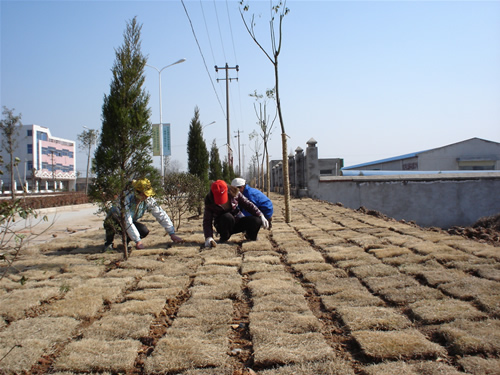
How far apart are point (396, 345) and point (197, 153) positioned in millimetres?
11699

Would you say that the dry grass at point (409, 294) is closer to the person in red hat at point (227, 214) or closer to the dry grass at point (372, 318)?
the dry grass at point (372, 318)

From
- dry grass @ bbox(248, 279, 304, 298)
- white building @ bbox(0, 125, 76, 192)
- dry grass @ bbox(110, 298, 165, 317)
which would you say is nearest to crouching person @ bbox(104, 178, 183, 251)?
dry grass @ bbox(110, 298, 165, 317)

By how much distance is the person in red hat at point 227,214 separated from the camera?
6102mm

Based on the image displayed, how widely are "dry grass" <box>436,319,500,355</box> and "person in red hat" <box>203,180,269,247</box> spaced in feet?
12.7

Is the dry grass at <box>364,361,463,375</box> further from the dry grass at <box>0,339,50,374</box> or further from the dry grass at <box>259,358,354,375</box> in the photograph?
the dry grass at <box>0,339,50,374</box>

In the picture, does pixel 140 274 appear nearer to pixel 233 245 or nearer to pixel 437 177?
pixel 233 245

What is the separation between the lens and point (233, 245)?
6.25 metres

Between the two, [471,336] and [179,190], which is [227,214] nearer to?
[179,190]

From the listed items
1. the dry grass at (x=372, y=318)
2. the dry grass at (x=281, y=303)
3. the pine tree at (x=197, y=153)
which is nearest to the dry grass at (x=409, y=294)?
the dry grass at (x=372, y=318)

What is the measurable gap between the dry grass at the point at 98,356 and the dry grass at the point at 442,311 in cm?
207

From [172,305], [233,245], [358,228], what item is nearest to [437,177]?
[358,228]

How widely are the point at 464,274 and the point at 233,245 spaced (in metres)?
3.36

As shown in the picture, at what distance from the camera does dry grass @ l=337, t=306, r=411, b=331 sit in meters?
2.81

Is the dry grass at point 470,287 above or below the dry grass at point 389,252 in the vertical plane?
below
